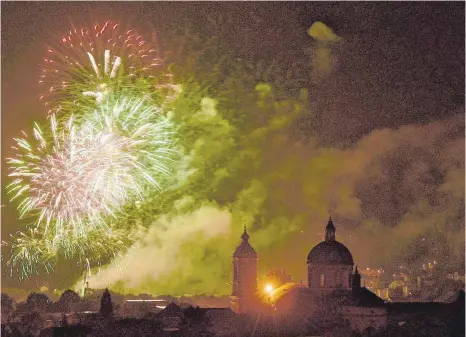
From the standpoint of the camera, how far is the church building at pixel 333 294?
66.4 meters

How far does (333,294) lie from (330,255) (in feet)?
10.1

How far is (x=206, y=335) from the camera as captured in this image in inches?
2665

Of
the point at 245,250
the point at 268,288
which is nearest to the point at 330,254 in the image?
the point at 245,250

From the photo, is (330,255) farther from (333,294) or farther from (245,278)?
(245,278)

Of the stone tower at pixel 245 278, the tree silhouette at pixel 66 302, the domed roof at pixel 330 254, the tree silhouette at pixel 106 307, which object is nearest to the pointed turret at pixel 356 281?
the domed roof at pixel 330 254

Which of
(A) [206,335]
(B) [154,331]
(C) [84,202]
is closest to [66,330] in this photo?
(B) [154,331]

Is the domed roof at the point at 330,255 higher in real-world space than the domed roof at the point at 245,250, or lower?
lower

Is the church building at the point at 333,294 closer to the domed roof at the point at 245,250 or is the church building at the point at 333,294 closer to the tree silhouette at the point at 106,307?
the domed roof at the point at 245,250

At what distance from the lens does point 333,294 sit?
67938mm

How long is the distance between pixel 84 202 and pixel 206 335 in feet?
83.2

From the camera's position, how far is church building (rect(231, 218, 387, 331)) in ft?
218

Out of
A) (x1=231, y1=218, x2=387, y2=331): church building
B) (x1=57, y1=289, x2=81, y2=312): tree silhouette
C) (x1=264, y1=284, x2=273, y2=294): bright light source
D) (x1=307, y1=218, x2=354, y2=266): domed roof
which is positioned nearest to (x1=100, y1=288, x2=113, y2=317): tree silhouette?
(x1=231, y1=218, x2=387, y2=331): church building

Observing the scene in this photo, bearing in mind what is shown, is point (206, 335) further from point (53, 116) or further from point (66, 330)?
point (53, 116)

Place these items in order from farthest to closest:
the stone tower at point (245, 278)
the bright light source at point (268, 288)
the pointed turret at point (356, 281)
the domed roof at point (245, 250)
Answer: the bright light source at point (268, 288) → the domed roof at point (245, 250) → the stone tower at point (245, 278) → the pointed turret at point (356, 281)
